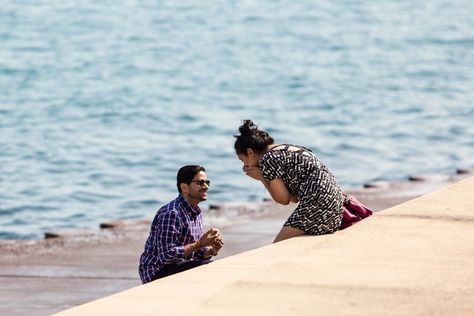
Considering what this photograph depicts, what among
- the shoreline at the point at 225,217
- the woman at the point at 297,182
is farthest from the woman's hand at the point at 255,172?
the shoreline at the point at 225,217

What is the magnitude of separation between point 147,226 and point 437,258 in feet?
25.6

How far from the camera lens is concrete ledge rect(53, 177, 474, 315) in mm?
6953

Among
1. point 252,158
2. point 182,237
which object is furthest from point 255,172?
point 182,237

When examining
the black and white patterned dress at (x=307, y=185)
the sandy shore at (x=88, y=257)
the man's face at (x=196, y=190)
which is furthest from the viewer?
the sandy shore at (x=88, y=257)

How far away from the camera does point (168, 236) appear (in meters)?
9.03

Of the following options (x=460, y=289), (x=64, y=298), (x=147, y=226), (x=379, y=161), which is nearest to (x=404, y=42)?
(x=379, y=161)

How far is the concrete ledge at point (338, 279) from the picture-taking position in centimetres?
695

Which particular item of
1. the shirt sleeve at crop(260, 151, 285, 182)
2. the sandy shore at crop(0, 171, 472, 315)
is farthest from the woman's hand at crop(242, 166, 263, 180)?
the sandy shore at crop(0, 171, 472, 315)

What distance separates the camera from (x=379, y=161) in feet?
86.3

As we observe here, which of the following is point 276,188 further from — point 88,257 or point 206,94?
point 206,94

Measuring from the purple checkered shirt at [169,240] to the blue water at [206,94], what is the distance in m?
8.59

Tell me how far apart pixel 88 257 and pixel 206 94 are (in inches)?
1061

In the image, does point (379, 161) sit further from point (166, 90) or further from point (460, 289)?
point (460, 289)

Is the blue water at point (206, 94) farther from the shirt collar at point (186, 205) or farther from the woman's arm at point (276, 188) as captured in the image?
the woman's arm at point (276, 188)
